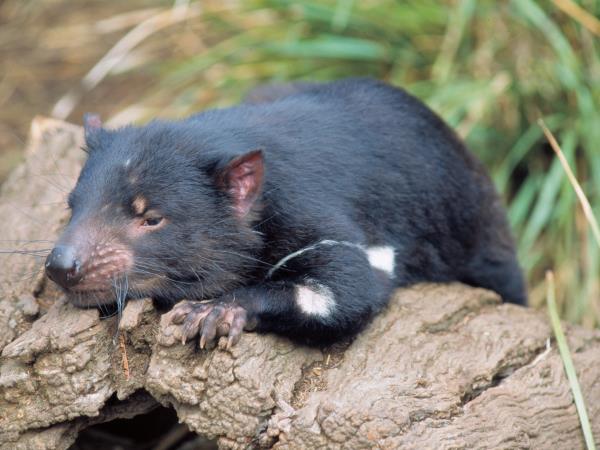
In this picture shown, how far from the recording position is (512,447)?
2.99 m

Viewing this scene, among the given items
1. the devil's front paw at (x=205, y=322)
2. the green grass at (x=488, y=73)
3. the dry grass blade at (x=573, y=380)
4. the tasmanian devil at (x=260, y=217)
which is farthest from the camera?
the green grass at (x=488, y=73)

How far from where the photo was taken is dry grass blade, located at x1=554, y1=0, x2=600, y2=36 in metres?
5.27

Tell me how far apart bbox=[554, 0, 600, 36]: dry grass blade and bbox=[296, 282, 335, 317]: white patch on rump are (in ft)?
9.52

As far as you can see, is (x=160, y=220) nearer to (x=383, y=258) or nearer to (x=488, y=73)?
(x=383, y=258)

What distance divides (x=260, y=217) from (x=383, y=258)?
59cm

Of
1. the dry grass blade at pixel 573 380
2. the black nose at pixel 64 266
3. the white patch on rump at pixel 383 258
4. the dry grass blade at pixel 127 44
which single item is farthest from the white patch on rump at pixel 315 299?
the dry grass blade at pixel 127 44

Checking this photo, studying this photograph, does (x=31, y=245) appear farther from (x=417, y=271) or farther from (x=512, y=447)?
(x=512, y=447)

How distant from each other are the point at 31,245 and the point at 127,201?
0.82 meters

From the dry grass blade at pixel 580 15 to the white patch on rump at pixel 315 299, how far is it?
9.52ft

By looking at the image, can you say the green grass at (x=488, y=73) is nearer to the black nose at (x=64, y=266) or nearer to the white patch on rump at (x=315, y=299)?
the white patch on rump at (x=315, y=299)

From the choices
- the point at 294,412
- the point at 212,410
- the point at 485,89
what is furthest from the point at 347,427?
the point at 485,89

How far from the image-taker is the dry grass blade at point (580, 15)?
17.3ft

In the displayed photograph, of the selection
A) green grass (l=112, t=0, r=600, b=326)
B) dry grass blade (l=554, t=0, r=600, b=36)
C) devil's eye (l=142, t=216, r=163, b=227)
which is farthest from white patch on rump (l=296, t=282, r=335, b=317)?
dry grass blade (l=554, t=0, r=600, b=36)

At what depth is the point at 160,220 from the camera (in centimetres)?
309
